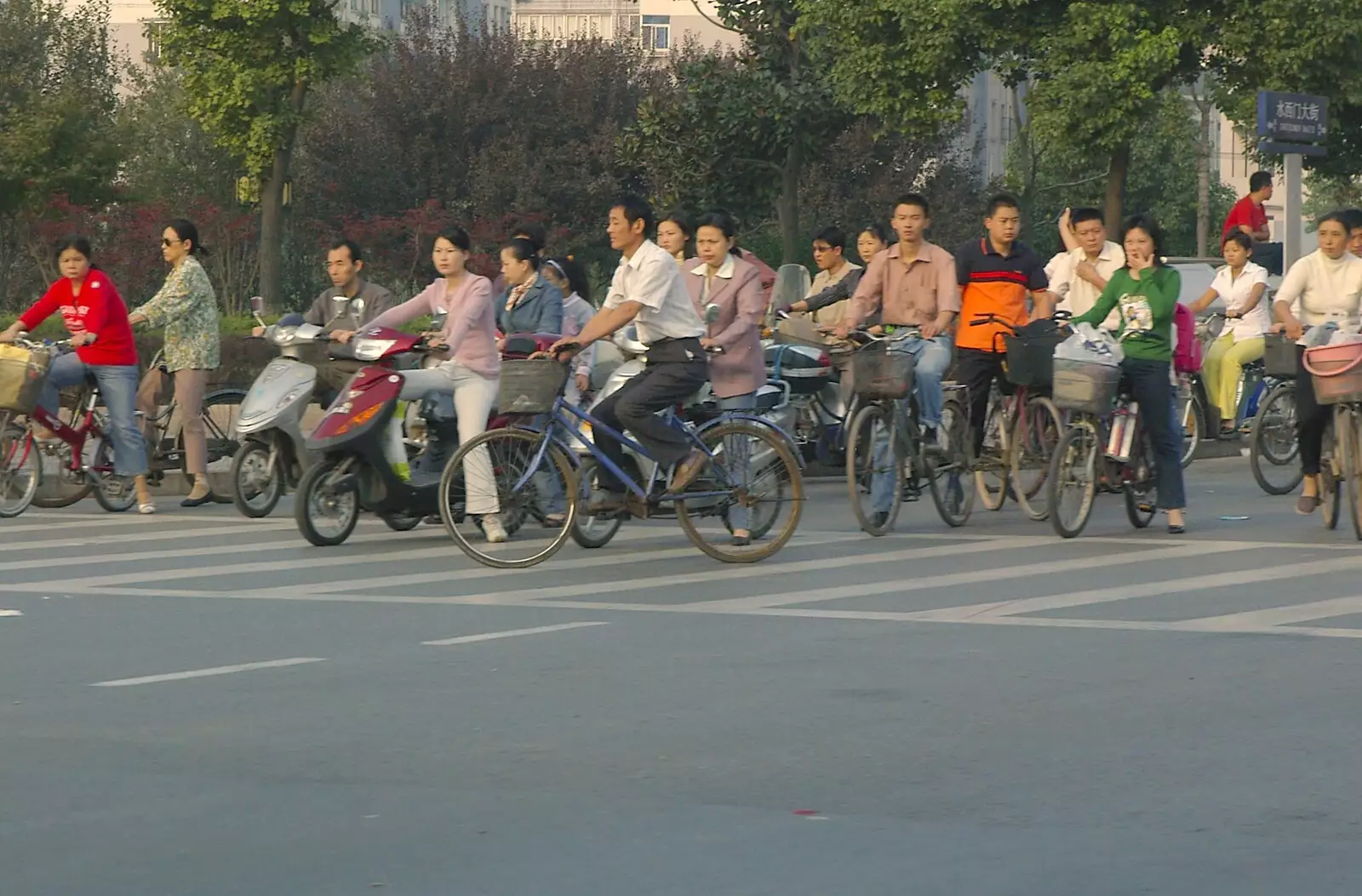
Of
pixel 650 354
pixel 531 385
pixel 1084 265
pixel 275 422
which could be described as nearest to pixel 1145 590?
pixel 650 354

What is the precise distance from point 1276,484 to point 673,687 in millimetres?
9771

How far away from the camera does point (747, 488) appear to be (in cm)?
1323

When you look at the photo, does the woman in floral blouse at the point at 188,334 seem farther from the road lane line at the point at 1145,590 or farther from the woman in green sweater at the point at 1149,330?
the road lane line at the point at 1145,590

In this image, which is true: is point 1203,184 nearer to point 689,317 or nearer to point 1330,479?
point 1330,479

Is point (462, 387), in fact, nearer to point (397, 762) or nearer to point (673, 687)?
point (673, 687)

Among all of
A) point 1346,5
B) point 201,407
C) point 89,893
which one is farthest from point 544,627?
point 1346,5

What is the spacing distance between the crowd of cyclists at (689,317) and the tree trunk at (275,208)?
→ 2437cm

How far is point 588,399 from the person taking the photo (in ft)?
50.1

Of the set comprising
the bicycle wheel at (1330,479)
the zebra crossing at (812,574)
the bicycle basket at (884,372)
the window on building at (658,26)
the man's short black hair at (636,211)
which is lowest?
the zebra crossing at (812,574)

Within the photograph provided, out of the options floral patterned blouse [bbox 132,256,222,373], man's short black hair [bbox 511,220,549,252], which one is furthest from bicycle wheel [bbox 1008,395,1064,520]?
floral patterned blouse [bbox 132,256,222,373]

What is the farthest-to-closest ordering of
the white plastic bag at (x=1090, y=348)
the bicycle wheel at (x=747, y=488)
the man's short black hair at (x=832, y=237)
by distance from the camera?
the man's short black hair at (x=832, y=237)
the white plastic bag at (x=1090, y=348)
the bicycle wheel at (x=747, y=488)

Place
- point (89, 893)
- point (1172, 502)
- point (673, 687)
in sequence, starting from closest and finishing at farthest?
1. point (89, 893)
2. point (673, 687)
3. point (1172, 502)

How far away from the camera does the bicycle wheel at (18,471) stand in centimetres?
1598

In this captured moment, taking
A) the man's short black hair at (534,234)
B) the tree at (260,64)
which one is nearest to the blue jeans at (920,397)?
the man's short black hair at (534,234)
